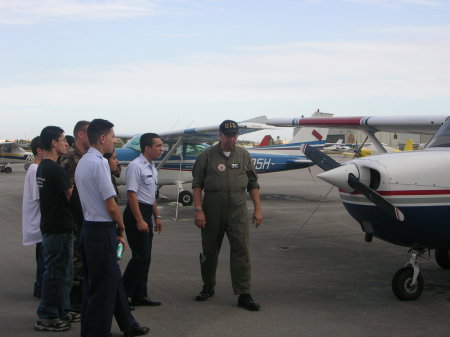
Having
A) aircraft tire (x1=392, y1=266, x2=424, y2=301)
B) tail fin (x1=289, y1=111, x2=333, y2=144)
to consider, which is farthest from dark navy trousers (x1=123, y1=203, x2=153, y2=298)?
tail fin (x1=289, y1=111, x2=333, y2=144)

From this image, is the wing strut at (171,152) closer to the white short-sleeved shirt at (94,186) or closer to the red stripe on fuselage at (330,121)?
the red stripe on fuselage at (330,121)

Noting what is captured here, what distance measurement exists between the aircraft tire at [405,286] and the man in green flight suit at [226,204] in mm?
1525

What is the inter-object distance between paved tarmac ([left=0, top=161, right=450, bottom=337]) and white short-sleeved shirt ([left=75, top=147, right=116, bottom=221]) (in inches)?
48.2

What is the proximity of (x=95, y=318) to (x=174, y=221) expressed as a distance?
25.5 feet

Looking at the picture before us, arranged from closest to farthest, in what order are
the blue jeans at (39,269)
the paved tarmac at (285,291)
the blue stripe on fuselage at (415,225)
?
the paved tarmac at (285,291) → the blue stripe on fuselage at (415,225) → the blue jeans at (39,269)

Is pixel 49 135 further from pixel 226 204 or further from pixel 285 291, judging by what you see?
pixel 285 291

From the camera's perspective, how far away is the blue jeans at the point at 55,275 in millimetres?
4664

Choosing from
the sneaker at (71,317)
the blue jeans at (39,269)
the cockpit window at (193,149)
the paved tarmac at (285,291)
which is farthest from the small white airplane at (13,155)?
the sneaker at (71,317)

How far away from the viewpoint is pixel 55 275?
15.5 ft

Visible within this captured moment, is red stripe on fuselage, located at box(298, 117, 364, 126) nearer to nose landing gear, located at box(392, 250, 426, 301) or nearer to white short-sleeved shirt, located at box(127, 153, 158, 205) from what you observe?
nose landing gear, located at box(392, 250, 426, 301)

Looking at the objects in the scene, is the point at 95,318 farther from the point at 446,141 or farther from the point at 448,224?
the point at 446,141

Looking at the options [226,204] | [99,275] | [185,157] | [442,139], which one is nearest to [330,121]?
[442,139]

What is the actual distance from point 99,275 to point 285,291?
2.59 metres

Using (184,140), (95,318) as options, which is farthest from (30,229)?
(184,140)
